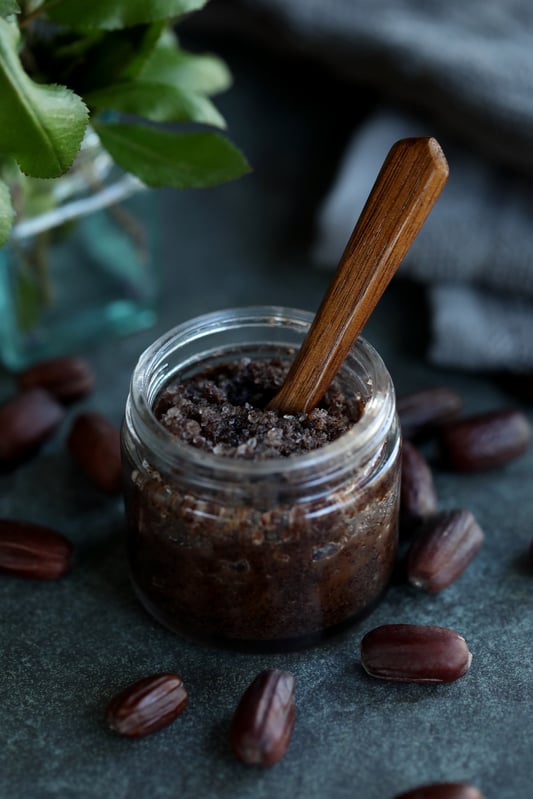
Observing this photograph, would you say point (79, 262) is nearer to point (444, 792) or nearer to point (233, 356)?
point (233, 356)

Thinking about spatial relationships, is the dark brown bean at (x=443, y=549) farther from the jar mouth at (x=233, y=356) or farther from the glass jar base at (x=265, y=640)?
the jar mouth at (x=233, y=356)

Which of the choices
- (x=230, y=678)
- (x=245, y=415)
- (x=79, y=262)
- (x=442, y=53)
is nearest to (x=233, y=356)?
(x=245, y=415)

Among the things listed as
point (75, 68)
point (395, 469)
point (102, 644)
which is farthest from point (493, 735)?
point (75, 68)

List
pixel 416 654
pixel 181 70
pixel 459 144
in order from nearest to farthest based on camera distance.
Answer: pixel 416 654, pixel 181 70, pixel 459 144

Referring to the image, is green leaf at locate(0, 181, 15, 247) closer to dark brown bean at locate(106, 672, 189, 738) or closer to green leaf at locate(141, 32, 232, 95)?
green leaf at locate(141, 32, 232, 95)

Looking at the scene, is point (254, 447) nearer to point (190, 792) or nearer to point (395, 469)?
point (395, 469)

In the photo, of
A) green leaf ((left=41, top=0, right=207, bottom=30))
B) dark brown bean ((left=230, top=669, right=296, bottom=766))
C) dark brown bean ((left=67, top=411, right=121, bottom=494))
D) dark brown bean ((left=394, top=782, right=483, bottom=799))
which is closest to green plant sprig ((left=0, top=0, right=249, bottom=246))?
green leaf ((left=41, top=0, right=207, bottom=30))
